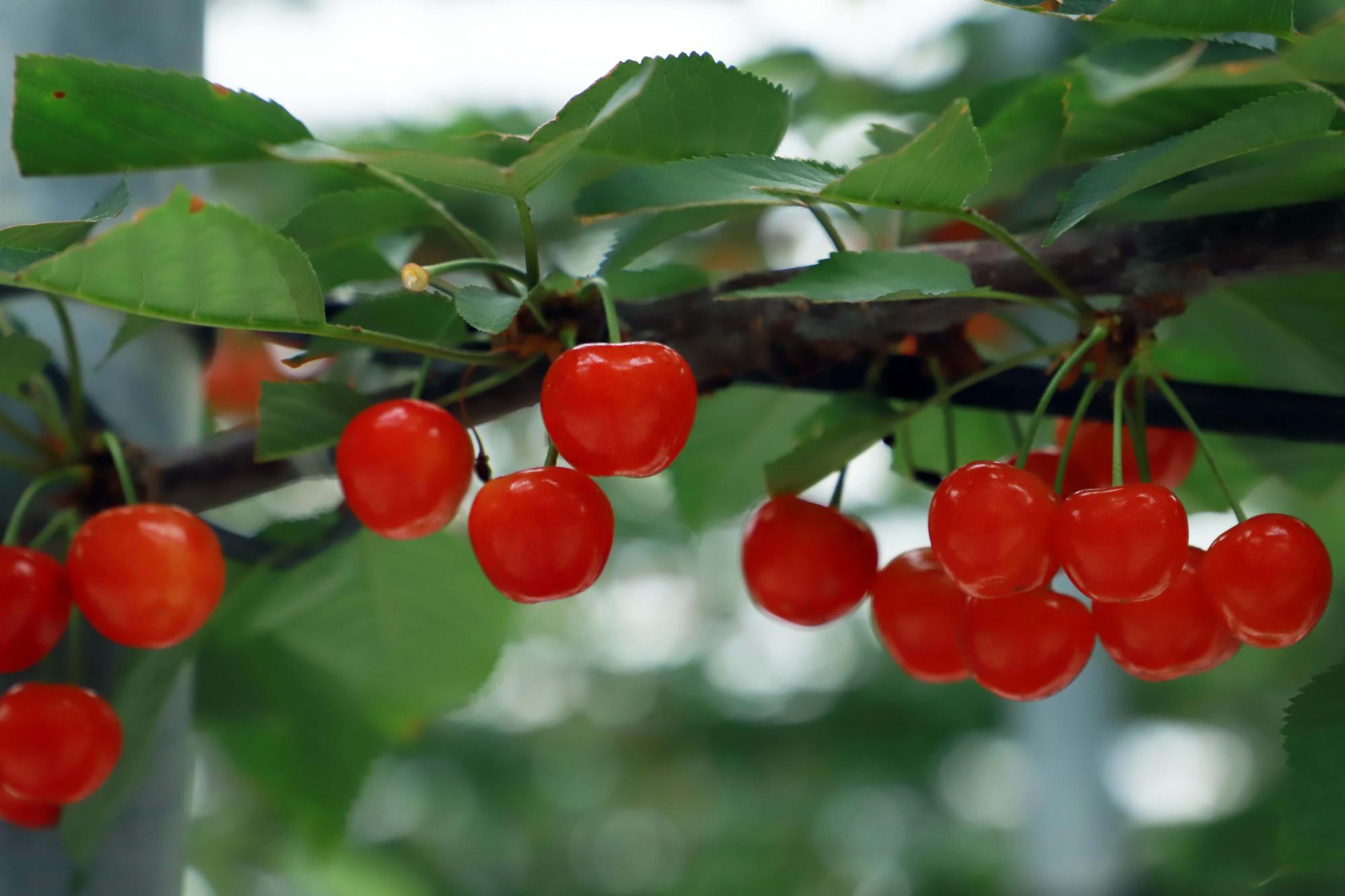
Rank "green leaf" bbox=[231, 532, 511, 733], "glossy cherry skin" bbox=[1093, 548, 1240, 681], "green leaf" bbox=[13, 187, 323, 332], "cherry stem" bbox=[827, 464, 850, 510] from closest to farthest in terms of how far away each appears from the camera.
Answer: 1. "green leaf" bbox=[13, 187, 323, 332]
2. "glossy cherry skin" bbox=[1093, 548, 1240, 681]
3. "cherry stem" bbox=[827, 464, 850, 510]
4. "green leaf" bbox=[231, 532, 511, 733]

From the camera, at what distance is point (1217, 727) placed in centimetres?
329

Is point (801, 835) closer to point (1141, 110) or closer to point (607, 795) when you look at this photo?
point (607, 795)

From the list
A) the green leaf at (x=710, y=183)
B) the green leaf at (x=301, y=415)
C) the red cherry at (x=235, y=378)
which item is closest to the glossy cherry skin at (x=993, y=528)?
the green leaf at (x=710, y=183)

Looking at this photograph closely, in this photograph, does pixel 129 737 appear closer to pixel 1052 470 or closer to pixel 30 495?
pixel 30 495

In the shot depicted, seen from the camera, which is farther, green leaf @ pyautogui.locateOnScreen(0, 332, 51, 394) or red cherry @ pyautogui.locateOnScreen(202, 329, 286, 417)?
red cherry @ pyautogui.locateOnScreen(202, 329, 286, 417)

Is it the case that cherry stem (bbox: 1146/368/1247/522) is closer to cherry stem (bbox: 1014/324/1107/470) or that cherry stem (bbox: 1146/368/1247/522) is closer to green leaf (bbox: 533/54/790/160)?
cherry stem (bbox: 1014/324/1107/470)

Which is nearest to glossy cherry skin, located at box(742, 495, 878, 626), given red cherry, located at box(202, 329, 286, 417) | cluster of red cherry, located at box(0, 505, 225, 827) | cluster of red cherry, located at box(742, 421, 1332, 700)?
cluster of red cherry, located at box(742, 421, 1332, 700)

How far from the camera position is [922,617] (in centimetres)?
44

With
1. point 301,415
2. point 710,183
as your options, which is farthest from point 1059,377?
point 301,415

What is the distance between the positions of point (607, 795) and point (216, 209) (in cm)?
421

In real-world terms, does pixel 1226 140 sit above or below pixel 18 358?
above

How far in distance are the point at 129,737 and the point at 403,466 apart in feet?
0.73

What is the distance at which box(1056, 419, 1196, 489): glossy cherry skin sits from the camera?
45 cm

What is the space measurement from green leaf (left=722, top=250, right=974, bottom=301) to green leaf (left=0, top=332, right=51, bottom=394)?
25cm
